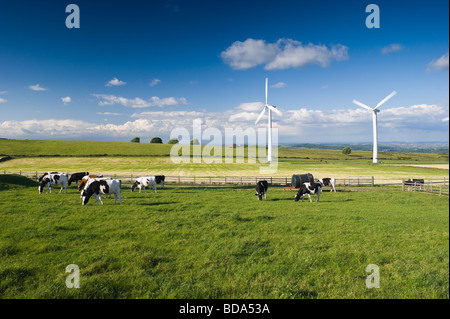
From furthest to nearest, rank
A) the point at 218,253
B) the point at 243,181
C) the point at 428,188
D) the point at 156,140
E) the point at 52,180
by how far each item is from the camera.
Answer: the point at 156,140 < the point at 243,181 < the point at 428,188 < the point at 52,180 < the point at 218,253

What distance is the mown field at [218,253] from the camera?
6855 millimetres

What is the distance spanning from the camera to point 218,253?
30.1ft

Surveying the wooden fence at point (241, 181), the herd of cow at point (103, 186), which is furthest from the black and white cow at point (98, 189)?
the wooden fence at point (241, 181)

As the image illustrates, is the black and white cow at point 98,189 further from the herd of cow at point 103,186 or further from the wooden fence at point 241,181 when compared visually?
the wooden fence at point 241,181

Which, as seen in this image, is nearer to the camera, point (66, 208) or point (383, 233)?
point (383, 233)

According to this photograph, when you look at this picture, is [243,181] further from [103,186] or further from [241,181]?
[103,186]

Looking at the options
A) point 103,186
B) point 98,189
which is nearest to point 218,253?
point 98,189

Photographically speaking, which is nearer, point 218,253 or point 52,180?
point 218,253

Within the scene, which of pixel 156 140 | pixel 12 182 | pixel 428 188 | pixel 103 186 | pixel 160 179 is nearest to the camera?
pixel 103 186

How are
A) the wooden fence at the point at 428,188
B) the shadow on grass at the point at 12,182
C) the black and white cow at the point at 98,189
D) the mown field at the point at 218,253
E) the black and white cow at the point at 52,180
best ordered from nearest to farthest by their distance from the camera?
1. the mown field at the point at 218,253
2. the black and white cow at the point at 98,189
3. the black and white cow at the point at 52,180
4. the shadow on grass at the point at 12,182
5. the wooden fence at the point at 428,188

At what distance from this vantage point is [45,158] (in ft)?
271

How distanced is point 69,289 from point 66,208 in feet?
36.3
